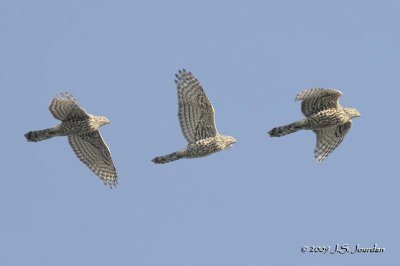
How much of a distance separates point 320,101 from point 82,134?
22.5ft

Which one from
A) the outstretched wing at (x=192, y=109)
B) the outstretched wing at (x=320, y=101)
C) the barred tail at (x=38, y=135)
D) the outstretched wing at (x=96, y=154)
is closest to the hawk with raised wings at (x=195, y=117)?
the outstretched wing at (x=192, y=109)

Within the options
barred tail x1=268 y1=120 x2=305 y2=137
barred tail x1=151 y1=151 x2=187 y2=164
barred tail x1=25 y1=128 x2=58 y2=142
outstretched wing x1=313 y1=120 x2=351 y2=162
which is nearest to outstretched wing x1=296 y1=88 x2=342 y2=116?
barred tail x1=268 y1=120 x2=305 y2=137

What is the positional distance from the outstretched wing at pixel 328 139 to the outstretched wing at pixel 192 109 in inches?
130

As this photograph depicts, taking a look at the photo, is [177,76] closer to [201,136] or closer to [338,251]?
[201,136]

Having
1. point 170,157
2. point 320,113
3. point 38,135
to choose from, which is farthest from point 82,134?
point 320,113

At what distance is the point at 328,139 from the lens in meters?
34.3

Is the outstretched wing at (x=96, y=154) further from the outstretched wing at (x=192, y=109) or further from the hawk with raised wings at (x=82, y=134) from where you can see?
the outstretched wing at (x=192, y=109)

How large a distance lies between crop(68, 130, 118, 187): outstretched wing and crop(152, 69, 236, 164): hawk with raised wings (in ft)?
12.1

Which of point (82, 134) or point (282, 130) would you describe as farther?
point (82, 134)

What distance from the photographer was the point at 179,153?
3244cm

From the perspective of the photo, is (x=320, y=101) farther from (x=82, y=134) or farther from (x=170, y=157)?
(x=82, y=134)

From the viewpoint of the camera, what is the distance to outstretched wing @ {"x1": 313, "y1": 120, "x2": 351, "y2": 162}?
112ft

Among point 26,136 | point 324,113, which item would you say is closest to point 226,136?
point 324,113

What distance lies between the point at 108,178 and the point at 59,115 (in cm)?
310
